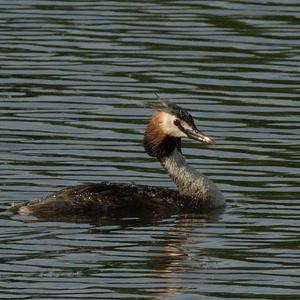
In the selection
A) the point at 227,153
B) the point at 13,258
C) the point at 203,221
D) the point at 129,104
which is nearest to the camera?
the point at 13,258

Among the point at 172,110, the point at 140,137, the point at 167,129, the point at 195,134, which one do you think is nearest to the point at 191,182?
the point at 195,134

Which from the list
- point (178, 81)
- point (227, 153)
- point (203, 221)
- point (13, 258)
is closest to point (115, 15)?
point (178, 81)

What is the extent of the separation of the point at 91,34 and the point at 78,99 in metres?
3.74

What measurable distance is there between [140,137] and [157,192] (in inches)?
117

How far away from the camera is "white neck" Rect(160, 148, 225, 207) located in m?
19.0

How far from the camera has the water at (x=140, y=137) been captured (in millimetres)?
15680

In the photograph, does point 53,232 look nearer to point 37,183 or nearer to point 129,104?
point 37,183

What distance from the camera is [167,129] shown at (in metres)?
19.6

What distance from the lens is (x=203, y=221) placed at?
18547 millimetres

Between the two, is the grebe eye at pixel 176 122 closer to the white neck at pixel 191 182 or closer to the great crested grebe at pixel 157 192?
the great crested grebe at pixel 157 192

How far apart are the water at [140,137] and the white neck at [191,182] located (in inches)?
11.5

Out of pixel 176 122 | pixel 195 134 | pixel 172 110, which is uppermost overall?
pixel 172 110

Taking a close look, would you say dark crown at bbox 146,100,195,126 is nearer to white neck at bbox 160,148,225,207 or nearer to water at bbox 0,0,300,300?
white neck at bbox 160,148,225,207

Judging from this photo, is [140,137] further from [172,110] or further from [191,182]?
[191,182]
